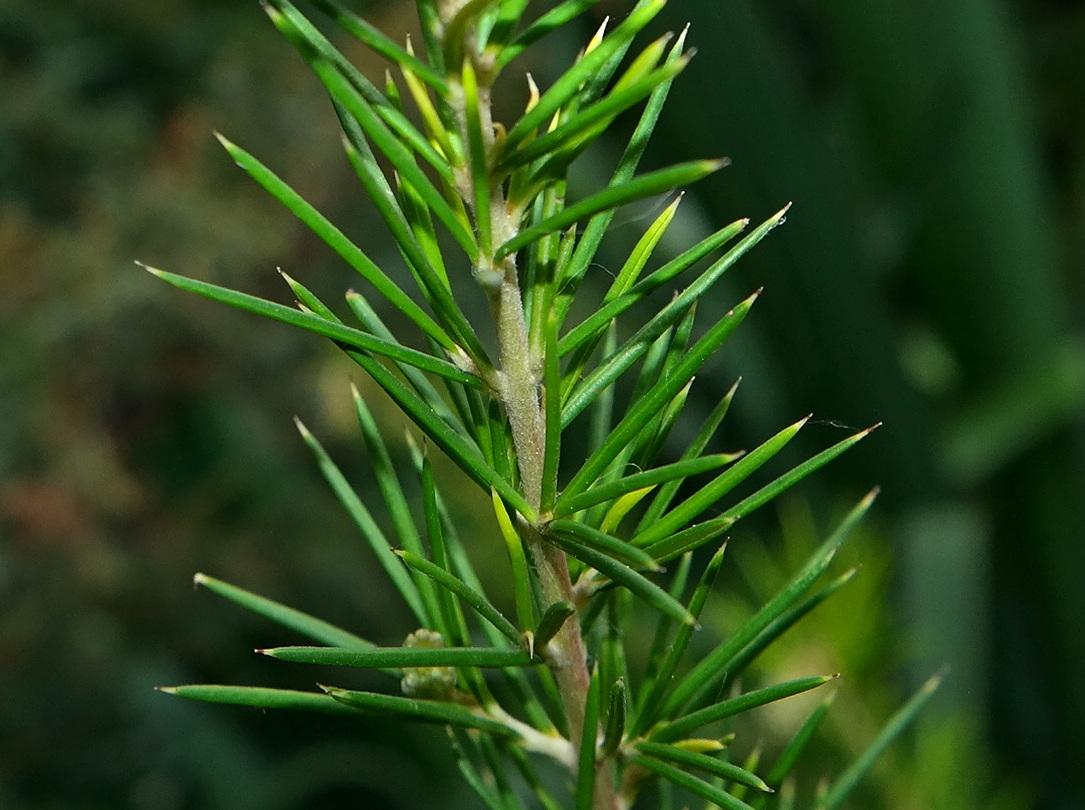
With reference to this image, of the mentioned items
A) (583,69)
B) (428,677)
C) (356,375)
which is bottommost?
(356,375)

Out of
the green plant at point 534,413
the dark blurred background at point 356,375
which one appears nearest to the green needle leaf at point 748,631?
the green plant at point 534,413

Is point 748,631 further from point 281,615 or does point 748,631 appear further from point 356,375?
point 356,375

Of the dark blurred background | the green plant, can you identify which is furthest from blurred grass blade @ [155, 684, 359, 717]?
the dark blurred background

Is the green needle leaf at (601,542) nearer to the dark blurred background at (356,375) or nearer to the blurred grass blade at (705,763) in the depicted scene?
the blurred grass blade at (705,763)

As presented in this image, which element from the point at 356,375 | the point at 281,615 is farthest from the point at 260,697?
the point at 356,375

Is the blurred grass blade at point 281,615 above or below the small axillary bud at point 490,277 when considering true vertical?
below

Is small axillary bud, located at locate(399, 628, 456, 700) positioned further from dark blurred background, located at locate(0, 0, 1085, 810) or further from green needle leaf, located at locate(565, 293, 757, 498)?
dark blurred background, located at locate(0, 0, 1085, 810)

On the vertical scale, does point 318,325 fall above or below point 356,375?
above
